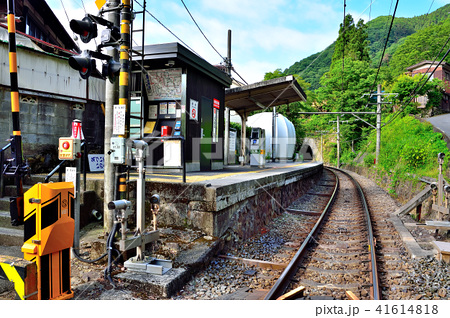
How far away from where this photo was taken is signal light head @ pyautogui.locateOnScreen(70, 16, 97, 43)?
4.54 m

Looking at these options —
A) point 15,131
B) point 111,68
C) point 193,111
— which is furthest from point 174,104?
point 15,131

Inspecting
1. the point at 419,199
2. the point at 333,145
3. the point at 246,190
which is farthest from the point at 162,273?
the point at 333,145

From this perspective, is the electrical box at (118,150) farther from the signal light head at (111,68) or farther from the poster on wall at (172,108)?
the poster on wall at (172,108)

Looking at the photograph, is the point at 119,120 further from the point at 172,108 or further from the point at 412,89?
the point at 412,89

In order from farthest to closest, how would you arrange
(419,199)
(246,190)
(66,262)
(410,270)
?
(419,199) < (246,190) < (410,270) < (66,262)

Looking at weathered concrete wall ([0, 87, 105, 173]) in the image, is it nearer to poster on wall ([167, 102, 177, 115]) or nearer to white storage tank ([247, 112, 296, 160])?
poster on wall ([167, 102, 177, 115])

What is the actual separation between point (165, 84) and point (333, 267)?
7.19m

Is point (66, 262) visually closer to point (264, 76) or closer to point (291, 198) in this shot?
point (291, 198)

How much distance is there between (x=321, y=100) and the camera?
45406 millimetres

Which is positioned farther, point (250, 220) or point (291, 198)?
point (291, 198)

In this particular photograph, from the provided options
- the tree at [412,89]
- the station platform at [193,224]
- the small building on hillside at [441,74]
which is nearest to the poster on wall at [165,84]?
the station platform at [193,224]

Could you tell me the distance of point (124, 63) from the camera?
4.77 meters

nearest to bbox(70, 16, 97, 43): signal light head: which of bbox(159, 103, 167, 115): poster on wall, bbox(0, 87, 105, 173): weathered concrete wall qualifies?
bbox(0, 87, 105, 173): weathered concrete wall

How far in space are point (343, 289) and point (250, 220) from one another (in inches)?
120
